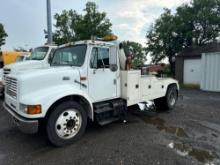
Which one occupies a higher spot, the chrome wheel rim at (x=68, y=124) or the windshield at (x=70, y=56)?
the windshield at (x=70, y=56)

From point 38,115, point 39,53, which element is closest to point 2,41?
point 39,53

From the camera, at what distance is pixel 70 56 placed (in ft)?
14.4

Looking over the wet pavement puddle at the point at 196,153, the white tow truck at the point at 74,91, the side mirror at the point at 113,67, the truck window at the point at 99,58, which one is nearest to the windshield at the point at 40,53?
the white tow truck at the point at 74,91

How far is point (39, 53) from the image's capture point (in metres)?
7.69

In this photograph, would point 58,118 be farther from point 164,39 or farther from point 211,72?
point 164,39

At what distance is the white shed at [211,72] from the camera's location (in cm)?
1188

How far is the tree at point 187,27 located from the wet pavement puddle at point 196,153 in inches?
647

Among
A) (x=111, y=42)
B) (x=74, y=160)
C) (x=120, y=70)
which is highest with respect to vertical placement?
(x=111, y=42)

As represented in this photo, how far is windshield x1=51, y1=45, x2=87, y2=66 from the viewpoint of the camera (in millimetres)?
4129

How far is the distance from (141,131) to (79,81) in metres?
2.06

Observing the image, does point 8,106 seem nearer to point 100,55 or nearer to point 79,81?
point 79,81

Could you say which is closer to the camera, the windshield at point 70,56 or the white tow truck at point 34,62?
the windshield at point 70,56

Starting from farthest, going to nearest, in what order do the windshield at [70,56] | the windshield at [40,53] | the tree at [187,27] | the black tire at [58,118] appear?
1. the tree at [187,27]
2. the windshield at [40,53]
3. the windshield at [70,56]
4. the black tire at [58,118]

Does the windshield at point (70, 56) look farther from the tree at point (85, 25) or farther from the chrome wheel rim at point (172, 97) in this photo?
the tree at point (85, 25)
